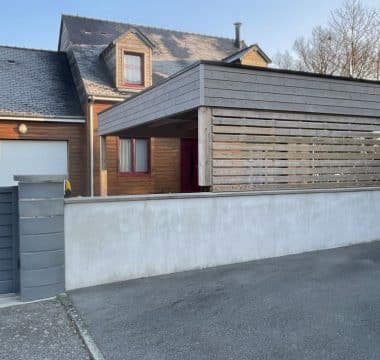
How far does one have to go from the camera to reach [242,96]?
20.3ft

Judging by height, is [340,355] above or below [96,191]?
below

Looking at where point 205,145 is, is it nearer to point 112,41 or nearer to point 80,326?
point 80,326

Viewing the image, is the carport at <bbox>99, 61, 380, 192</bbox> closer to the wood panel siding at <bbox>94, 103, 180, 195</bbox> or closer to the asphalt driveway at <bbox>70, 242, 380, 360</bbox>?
the asphalt driveway at <bbox>70, 242, 380, 360</bbox>

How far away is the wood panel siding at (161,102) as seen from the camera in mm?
6039

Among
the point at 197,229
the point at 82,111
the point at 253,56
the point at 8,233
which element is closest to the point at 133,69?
the point at 82,111

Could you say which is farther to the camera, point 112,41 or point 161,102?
point 112,41

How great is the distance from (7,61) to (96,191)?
580 cm

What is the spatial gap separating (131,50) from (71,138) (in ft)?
12.2

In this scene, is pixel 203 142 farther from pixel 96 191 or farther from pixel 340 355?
pixel 96 191

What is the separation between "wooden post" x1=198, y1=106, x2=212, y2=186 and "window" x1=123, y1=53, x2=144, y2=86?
8.06 metres

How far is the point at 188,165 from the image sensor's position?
14117 mm

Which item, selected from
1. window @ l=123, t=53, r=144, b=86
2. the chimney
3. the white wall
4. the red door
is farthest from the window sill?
the chimney

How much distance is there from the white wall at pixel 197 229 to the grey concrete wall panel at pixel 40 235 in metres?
0.17

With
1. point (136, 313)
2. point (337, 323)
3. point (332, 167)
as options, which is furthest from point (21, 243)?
point (332, 167)
